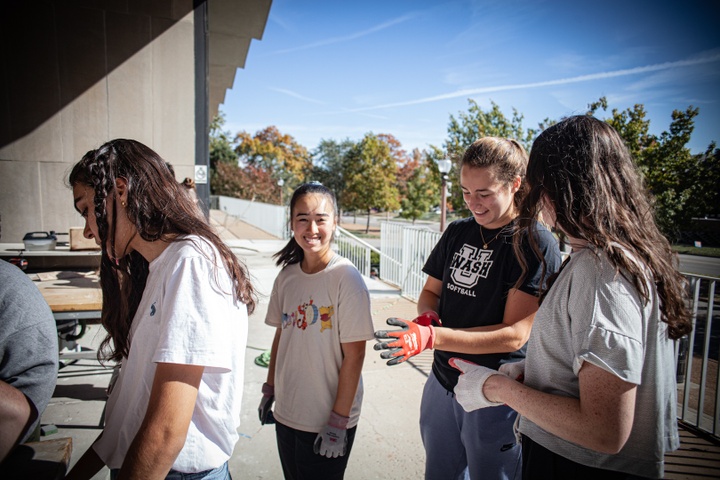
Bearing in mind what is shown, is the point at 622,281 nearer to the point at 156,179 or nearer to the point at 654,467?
the point at 654,467

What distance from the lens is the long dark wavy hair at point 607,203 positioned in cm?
101

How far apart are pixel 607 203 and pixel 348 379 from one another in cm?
126

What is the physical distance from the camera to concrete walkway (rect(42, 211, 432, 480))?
2666 mm

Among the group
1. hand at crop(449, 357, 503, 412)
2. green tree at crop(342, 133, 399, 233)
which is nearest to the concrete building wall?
hand at crop(449, 357, 503, 412)

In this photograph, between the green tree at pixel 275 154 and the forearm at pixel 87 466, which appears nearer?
the forearm at pixel 87 466

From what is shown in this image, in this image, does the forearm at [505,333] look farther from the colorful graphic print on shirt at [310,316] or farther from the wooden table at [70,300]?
the wooden table at [70,300]

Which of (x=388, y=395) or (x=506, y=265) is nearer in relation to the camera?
(x=506, y=265)

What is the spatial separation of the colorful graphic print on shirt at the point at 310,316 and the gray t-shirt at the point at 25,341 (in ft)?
3.18

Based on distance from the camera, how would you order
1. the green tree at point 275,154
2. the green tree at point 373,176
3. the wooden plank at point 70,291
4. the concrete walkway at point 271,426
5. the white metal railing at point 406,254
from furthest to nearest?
the green tree at point 275,154 < the green tree at point 373,176 < the white metal railing at point 406,254 < the wooden plank at point 70,291 < the concrete walkway at point 271,426

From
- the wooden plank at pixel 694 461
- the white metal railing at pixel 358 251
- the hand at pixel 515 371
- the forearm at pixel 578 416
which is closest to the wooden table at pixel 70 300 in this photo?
the hand at pixel 515 371

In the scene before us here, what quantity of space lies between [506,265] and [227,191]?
114 feet

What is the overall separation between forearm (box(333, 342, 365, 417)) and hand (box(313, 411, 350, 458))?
34 mm

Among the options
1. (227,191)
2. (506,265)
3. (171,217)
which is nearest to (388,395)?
(506,265)

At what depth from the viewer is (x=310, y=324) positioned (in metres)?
1.86
